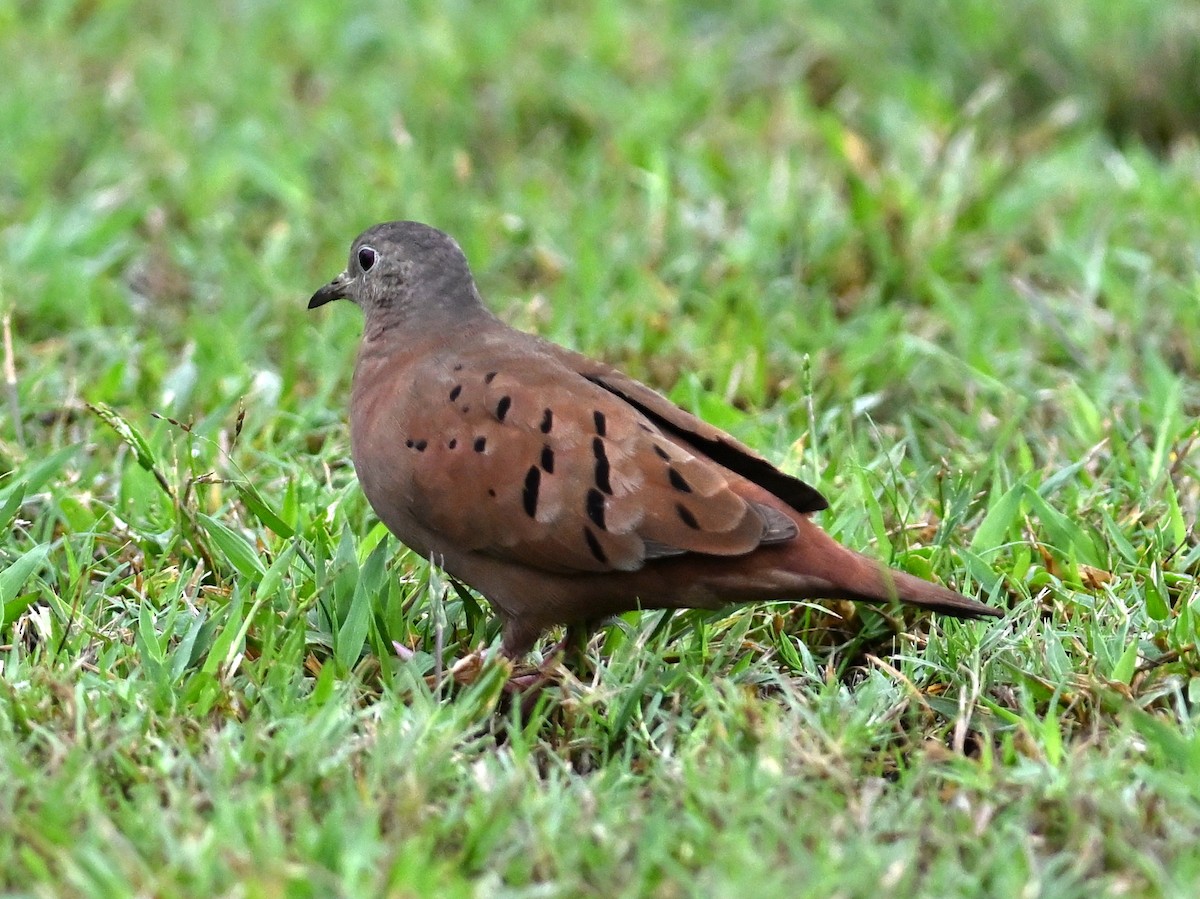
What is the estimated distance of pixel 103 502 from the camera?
13.8 feet

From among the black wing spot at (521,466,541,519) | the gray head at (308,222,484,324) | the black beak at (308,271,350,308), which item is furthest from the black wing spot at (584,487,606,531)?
the black beak at (308,271,350,308)

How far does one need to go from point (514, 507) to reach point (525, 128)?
369cm

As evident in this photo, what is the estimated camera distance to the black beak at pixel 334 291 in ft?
14.0

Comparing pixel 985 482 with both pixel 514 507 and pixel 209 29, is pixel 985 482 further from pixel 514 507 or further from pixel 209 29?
pixel 209 29

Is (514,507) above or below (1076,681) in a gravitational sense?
above

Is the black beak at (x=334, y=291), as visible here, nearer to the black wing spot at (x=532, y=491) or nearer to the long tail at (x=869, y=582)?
the black wing spot at (x=532, y=491)

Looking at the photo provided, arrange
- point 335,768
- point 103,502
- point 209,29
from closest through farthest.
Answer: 1. point 335,768
2. point 103,502
3. point 209,29

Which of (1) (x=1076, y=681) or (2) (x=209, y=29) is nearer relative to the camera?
(1) (x=1076, y=681)

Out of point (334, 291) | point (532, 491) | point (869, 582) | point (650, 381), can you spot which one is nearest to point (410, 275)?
point (334, 291)

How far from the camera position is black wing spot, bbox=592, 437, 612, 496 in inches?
134

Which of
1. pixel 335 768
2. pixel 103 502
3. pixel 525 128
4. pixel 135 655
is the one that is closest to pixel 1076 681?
pixel 335 768

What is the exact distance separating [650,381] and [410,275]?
1209 millimetres

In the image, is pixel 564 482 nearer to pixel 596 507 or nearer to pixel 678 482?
pixel 596 507

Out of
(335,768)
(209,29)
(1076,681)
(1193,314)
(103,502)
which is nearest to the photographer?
(335,768)
